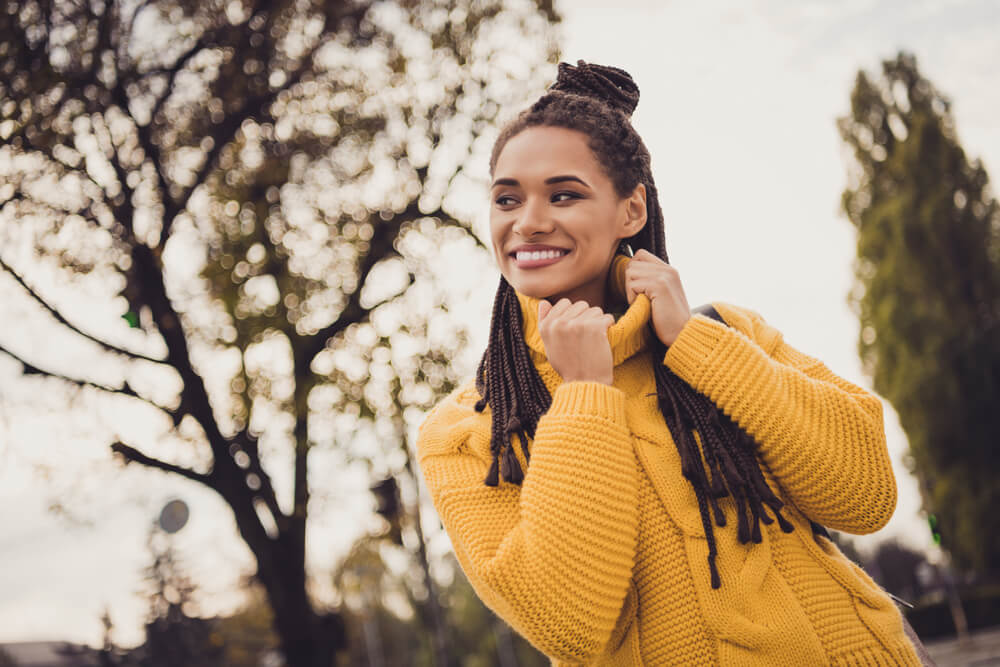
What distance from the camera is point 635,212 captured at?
6.66 ft

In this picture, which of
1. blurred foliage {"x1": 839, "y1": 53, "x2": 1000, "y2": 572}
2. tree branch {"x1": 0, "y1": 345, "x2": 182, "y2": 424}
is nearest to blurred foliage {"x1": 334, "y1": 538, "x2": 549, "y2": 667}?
blurred foliage {"x1": 839, "y1": 53, "x2": 1000, "y2": 572}

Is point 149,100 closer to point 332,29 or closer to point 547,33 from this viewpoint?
point 332,29

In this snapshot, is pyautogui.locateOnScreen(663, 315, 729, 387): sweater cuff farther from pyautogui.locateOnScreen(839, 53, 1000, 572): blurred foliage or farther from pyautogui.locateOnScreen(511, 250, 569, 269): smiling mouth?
pyautogui.locateOnScreen(839, 53, 1000, 572): blurred foliage

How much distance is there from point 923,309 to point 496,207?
2341cm

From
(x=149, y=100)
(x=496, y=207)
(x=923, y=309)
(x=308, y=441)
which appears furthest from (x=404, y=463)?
(x=923, y=309)

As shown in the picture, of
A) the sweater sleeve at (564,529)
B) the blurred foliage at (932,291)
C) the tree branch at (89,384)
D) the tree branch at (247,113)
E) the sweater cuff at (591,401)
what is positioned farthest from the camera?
the blurred foliage at (932,291)

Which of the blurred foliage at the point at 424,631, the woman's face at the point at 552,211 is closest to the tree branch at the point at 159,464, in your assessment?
the woman's face at the point at 552,211

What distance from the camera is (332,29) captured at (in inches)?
421

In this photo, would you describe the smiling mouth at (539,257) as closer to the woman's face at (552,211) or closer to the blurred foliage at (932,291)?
the woman's face at (552,211)

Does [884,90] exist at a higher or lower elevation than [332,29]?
higher

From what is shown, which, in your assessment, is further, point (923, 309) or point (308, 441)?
point (923, 309)

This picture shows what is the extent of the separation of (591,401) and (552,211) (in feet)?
1.64

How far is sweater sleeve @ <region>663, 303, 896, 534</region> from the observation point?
1677 millimetres

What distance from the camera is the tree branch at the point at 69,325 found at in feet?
27.9
